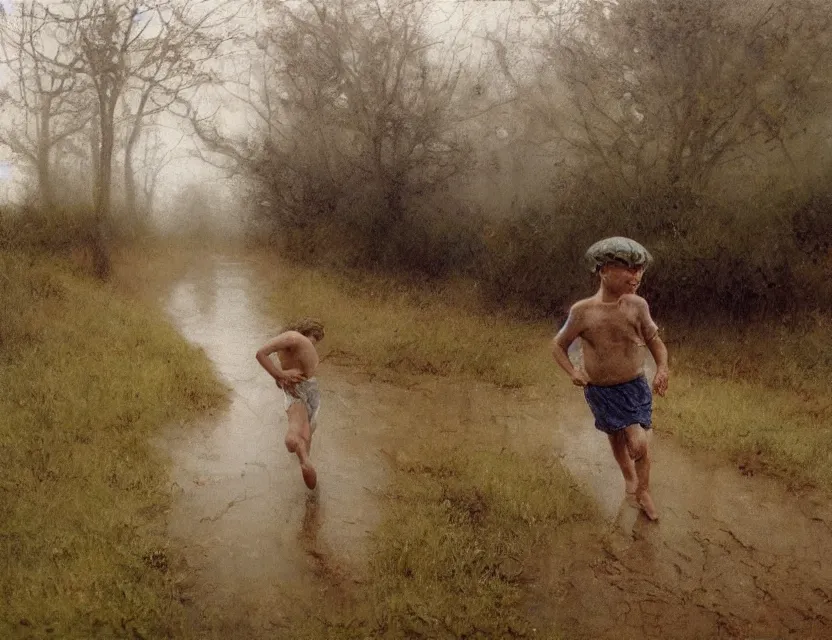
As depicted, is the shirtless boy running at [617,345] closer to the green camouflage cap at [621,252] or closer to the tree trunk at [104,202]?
the green camouflage cap at [621,252]

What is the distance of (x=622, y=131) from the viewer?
8.62m

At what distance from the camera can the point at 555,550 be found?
3727 mm

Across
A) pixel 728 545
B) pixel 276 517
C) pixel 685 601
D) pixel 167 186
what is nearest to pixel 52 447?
pixel 276 517

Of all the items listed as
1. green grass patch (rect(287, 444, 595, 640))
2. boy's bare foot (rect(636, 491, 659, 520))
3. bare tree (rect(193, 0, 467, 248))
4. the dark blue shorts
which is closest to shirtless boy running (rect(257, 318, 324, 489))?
green grass patch (rect(287, 444, 595, 640))

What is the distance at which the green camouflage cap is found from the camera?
342cm

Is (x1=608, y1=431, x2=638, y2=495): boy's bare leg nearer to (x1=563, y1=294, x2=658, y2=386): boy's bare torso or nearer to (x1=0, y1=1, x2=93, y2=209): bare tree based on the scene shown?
(x1=563, y1=294, x2=658, y2=386): boy's bare torso

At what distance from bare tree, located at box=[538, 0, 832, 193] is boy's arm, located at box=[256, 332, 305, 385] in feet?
20.0

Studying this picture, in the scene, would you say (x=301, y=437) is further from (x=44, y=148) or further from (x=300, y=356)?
(x=44, y=148)

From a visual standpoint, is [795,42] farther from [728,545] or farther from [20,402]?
[20,402]

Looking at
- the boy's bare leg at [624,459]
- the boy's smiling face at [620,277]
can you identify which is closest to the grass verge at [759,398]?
the boy's bare leg at [624,459]

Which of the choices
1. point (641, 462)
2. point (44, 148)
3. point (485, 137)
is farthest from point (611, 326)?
point (44, 148)

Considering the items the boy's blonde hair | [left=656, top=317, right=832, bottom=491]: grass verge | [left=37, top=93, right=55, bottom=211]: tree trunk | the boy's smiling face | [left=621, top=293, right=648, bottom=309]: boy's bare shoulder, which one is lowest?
[left=656, top=317, right=832, bottom=491]: grass verge

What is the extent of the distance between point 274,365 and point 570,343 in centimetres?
180

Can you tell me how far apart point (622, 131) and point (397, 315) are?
394 centimetres
